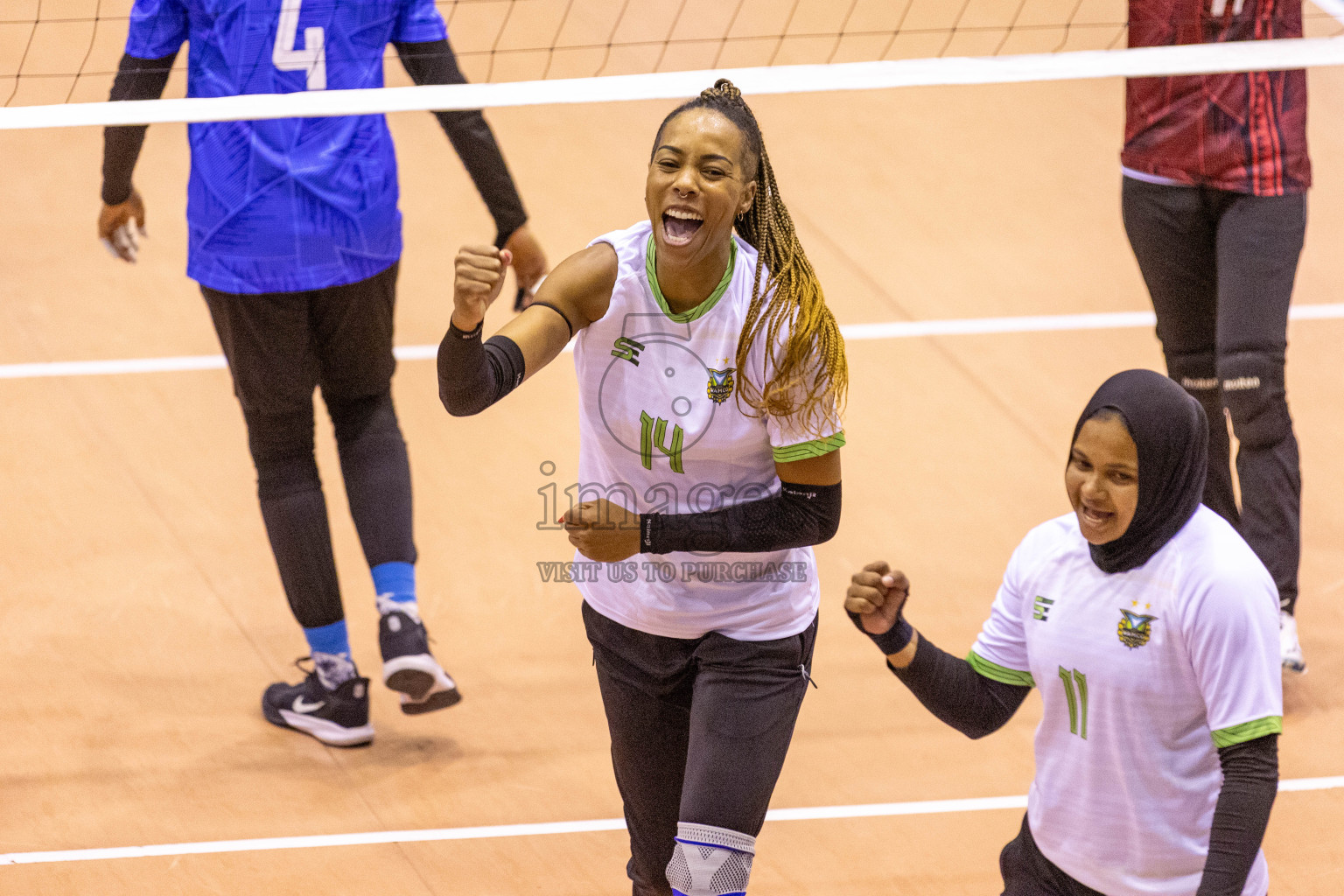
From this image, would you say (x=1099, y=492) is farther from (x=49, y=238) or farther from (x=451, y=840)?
(x=49, y=238)

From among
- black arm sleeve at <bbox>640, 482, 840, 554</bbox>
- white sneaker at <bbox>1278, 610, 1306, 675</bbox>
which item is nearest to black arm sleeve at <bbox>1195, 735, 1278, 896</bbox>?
black arm sleeve at <bbox>640, 482, 840, 554</bbox>

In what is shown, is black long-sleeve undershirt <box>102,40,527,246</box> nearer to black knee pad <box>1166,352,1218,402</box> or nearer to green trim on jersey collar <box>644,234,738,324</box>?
green trim on jersey collar <box>644,234,738,324</box>

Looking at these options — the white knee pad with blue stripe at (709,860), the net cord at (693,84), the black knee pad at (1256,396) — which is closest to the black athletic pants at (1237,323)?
the black knee pad at (1256,396)

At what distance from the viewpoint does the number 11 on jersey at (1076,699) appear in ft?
8.90

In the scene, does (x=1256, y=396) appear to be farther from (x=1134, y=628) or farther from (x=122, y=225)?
(x=122, y=225)

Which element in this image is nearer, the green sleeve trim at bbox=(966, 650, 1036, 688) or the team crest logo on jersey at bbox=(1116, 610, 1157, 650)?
the team crest logo on jersey at bbox=(1116, 610, 1157, 650)

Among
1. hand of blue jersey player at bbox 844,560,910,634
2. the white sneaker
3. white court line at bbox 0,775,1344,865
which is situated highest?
hand of blue jersey player at bbox 844,560,910,634

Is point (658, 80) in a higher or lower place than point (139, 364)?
higher

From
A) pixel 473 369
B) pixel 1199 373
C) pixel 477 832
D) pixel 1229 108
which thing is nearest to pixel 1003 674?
A: pixel 473 369

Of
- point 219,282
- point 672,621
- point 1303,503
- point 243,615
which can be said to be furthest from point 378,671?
point 1303,503

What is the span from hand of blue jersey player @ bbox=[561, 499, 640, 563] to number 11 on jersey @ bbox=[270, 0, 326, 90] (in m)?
1.76

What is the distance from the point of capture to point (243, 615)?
5090 millimetres

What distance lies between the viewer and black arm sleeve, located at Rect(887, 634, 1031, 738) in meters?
2.92

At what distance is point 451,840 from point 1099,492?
2.22 metres
